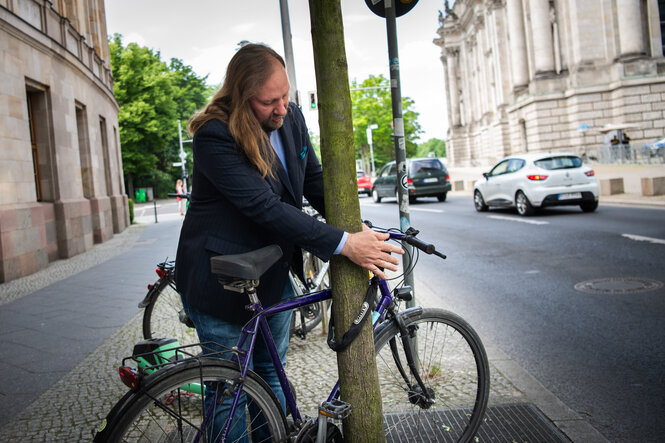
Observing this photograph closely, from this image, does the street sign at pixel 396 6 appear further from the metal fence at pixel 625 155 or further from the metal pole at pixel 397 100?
the metal fence at pixel 625 155

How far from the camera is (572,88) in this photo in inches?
1415

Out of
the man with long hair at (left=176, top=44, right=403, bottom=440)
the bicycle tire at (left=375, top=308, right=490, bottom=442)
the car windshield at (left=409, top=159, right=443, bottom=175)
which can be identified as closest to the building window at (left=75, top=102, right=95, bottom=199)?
the car windshield at (left=409, top=159, right=443, bottom=175)

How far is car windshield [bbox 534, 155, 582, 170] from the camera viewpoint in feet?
49.4

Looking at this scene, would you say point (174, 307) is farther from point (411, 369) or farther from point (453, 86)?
point (453, 86)

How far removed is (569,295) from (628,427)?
11.1 ft

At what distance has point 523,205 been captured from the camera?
15539 millimetres

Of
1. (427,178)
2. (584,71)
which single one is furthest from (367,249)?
(584,71)

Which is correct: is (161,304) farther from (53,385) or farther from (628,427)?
(628,427)

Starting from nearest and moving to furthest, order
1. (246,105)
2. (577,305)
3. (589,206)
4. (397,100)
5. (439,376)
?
1. (246,105)
2. (439,376)
3. (397,100)
4. (577,305)
5. (589,206)

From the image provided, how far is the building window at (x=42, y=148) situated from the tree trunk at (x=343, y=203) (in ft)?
40.4

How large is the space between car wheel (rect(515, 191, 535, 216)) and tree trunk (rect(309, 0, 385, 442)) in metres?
13.9

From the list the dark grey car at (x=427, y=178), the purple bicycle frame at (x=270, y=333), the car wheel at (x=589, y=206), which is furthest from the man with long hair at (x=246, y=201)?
the dark grey car at (x=427, y=178)

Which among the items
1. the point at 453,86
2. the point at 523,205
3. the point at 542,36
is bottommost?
the point at 523,205

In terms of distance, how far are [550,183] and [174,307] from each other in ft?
41.5
